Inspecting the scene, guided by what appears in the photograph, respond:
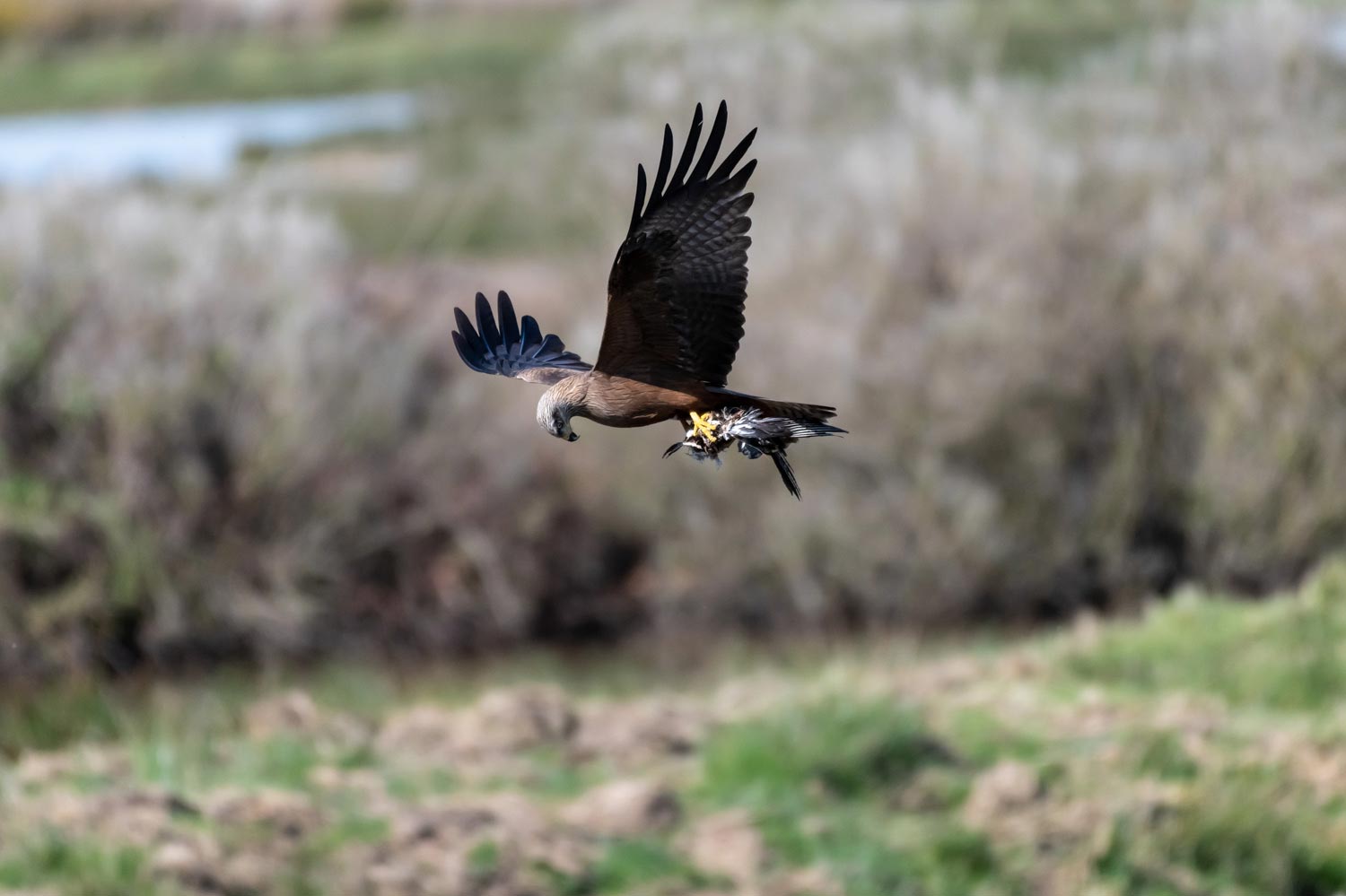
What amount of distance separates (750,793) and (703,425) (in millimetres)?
5277

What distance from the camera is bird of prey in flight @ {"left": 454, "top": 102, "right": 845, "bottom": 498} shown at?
10.0 ft

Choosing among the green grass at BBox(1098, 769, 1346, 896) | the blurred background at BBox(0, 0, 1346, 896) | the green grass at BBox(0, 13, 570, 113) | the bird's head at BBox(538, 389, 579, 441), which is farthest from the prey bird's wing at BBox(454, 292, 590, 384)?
the green grass at BBox(0, 13, 570, 113)

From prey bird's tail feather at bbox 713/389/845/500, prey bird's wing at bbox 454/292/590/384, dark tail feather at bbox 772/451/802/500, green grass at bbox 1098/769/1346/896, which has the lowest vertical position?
green grass at bbox 1098/769/1346/896

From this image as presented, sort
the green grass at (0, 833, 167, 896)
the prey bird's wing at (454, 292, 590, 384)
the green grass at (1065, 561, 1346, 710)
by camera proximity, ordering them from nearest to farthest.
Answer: the prey bird's wing at (454, 292, 590, 384)
the green grass at (0, 833, 167, 896)
the green grass at (1065, 561, 1346, 710)

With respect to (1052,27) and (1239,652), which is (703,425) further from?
(1052,27)

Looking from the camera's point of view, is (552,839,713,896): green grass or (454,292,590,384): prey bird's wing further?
(552,839,713,896): green grass

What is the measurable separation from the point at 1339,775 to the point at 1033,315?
659 cm

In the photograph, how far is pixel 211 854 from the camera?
7008 millimetres

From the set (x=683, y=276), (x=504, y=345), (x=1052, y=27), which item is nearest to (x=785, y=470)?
(x=683, y=276)

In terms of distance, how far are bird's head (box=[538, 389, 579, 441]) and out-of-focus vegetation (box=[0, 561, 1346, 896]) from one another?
4265 mm

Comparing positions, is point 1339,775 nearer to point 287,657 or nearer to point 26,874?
point 26,874

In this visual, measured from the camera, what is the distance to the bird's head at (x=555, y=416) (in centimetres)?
304

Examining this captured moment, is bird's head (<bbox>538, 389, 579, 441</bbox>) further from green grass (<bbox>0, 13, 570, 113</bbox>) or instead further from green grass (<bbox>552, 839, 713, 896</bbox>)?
green grass (<bbox>0, 13, 570, 113</bbox>)

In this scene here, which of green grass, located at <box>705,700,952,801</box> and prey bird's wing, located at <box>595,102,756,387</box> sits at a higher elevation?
prey bird's wing, located at <box>595,102,756,387</box>
